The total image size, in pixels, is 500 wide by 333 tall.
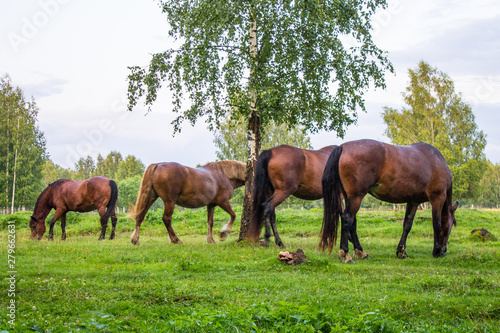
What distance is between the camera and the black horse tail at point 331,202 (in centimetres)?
912

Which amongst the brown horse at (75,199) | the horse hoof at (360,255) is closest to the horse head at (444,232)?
the horse hoof at (360,255)

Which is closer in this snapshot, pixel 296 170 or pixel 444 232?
pixel 444 232

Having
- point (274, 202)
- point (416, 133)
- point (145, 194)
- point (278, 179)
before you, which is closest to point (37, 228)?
point (145, 194)

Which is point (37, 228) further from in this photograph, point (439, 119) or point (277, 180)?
point (439, 119)

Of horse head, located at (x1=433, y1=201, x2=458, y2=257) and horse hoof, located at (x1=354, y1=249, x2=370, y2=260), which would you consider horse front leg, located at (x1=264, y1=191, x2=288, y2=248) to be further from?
horse head, located at (x1=433, y1=201, x2=458, y2=257)

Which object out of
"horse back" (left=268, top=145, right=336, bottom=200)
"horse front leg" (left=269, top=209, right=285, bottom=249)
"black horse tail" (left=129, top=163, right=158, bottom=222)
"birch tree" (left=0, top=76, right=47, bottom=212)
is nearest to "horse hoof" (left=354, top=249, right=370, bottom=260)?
"horse front leg" (left=269, top=209, right=285, bottom=249)

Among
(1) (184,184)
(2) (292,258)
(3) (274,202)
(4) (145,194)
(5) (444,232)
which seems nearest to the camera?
(2) (292,258)

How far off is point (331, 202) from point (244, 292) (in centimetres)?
379

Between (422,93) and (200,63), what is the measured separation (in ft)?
102

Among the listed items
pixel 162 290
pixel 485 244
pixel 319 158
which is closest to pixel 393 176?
pixel 319 158

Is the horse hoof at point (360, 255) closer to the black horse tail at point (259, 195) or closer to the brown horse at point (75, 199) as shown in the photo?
the black horse tail at point (259, 195)

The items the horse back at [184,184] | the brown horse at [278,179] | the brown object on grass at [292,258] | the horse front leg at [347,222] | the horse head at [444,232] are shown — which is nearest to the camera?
the brown object on grass at [292,258]

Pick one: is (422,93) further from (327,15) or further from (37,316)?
(37,316)

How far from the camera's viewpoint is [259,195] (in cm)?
1114
